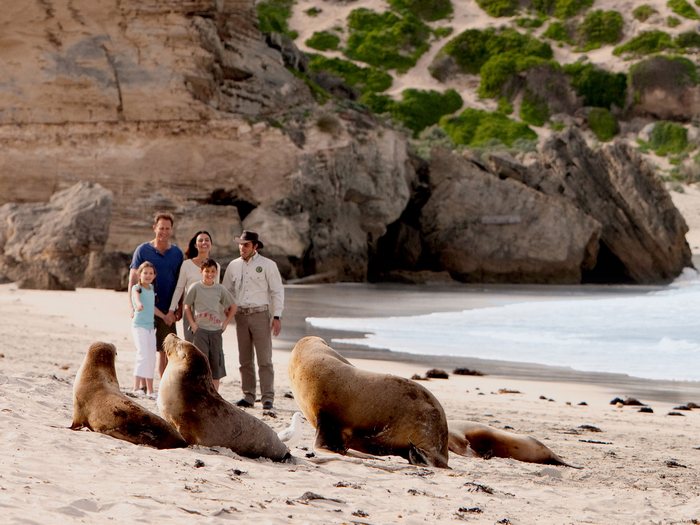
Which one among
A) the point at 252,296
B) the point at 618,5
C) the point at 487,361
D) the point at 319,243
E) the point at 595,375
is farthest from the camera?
the point at 618,5

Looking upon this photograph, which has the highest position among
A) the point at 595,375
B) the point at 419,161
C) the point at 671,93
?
the point at 671,93

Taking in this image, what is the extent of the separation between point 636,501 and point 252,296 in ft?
13.9

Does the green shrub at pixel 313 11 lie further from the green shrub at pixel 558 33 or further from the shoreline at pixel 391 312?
the shoreline at pixel 391 312

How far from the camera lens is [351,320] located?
65.0 ft

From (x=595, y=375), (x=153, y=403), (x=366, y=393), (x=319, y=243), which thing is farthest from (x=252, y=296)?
(x=319, y=243)

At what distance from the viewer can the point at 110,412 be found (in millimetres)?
6391

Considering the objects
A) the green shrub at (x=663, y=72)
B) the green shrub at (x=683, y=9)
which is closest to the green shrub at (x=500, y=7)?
the green shrub at (x=683, y=9)

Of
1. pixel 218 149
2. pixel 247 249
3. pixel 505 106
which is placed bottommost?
pixel 247 249

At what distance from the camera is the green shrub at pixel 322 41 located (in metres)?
82.4

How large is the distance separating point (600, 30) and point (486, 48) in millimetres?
8795

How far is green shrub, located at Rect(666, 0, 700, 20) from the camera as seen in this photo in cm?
8294

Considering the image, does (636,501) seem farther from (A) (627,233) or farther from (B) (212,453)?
(A) (627,233)

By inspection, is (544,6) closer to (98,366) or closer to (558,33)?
(558,33)

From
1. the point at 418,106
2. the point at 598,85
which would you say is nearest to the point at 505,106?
the point at 418,106
